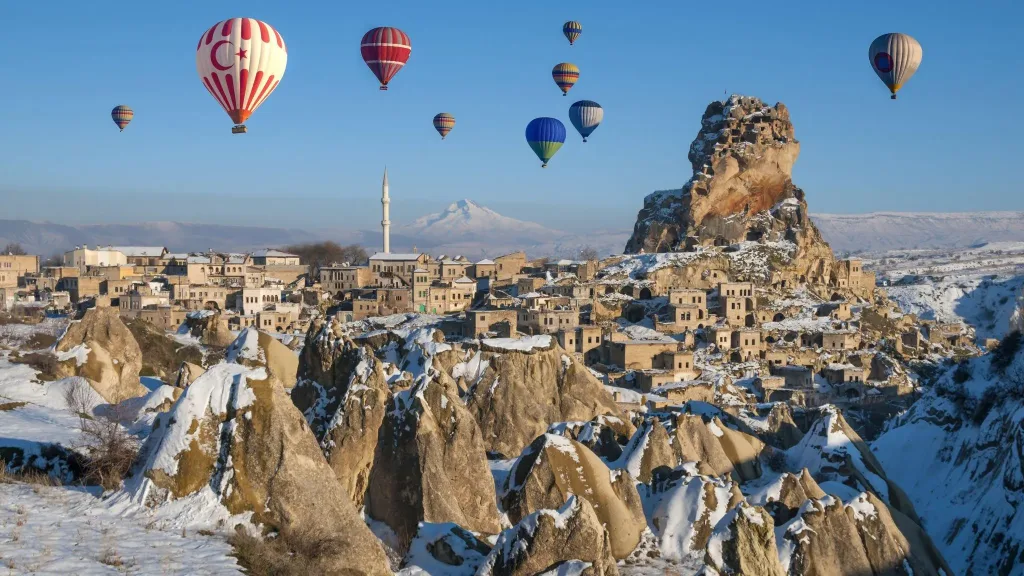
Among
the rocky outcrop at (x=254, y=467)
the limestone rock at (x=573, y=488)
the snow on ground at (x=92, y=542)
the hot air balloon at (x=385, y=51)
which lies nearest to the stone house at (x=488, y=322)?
the hot air balloon at (x=385, y=51)

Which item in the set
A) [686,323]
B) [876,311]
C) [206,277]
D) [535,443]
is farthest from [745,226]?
[535,443]

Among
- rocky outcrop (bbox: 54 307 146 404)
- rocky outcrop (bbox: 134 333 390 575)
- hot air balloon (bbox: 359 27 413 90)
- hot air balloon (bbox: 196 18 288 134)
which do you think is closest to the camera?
rocky outcrop (bbox: 134 333 390 575)

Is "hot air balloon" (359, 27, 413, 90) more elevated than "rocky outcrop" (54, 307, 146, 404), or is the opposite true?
"hot air balloon" (359, 27, 413, 90)

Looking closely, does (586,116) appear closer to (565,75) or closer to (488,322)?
(565,75)

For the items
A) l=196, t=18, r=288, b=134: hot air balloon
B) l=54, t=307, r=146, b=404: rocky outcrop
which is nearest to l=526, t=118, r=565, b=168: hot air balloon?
l=196, t=18, r=288, b=134: hot air balloon

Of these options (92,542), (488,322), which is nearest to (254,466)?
(92,542)

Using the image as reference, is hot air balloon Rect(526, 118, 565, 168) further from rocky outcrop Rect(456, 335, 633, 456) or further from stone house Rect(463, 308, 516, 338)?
rocky outcrop Rect(456, 335, 633, 456)

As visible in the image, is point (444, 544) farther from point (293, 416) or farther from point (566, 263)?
point (566, 263)

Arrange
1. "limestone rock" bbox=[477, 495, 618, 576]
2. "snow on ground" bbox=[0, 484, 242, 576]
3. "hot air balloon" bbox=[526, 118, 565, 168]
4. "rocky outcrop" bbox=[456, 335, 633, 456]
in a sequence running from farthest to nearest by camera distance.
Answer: "hot air balloon" bbox=[526, 118, 565, 168] → "rocky outcrop" bbox=[456, 335, 633, 456] → "limestone rock" bbox=[477, 495, 618, 576] → "snow on ground" bbox=[0, 484, 242, 576]

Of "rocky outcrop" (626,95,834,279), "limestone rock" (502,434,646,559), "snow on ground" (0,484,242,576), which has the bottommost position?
"limestone rock" (502,434,646,559)
